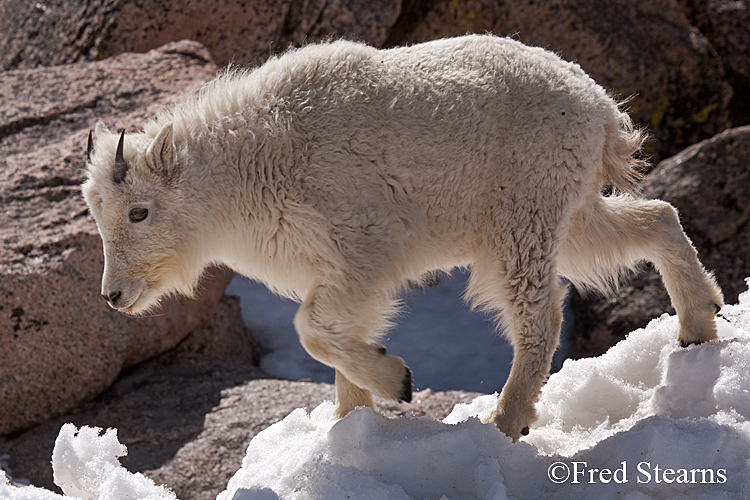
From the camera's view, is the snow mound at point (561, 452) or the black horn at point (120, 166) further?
the black horn at point (120, 166)

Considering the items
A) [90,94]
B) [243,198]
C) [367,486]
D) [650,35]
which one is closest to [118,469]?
[367,486]

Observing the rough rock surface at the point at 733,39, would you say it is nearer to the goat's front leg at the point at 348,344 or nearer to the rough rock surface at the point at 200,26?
the rough rock surface at the point at 200,26

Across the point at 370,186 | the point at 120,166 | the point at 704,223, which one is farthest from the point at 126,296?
the point at 704,223

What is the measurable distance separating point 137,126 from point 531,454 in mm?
4483

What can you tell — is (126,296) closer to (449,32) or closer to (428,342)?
(428,342)

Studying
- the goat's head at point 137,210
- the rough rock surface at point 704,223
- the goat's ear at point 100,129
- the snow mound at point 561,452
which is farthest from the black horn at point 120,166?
the rough rock surface at point 704,223

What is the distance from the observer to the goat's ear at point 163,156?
3.82 m

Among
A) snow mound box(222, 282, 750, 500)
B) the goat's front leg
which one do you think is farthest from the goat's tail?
the goat's front leg

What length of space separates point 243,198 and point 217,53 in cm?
532

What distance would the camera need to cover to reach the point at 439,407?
5.89 m

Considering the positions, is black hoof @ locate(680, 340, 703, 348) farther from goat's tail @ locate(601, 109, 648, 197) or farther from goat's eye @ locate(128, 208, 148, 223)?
goat's eye @ locate(128, 208, 148, 223)

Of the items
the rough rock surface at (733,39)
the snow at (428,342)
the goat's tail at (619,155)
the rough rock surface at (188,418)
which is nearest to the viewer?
the goat's tail at (619,155)

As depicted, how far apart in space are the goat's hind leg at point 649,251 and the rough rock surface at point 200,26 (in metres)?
4.62

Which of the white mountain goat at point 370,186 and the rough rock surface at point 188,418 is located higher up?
the white mountain goat at point 370,186
